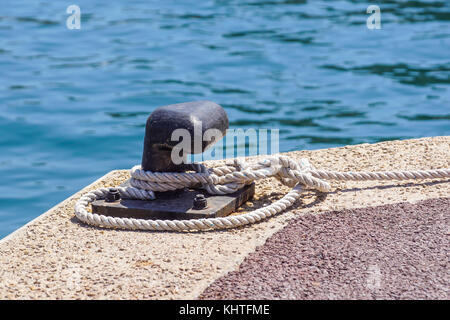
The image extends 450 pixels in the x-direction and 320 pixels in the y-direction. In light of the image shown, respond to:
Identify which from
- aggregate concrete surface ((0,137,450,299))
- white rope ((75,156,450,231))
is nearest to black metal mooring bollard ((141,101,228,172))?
white rope ((75,156,450,231))

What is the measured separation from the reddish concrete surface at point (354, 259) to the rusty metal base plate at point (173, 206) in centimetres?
42

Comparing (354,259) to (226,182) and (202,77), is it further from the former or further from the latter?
(202,77)

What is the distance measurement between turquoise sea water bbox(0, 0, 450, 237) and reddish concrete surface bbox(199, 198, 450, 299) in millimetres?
3268

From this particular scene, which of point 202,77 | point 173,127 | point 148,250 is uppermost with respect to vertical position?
point 173,127

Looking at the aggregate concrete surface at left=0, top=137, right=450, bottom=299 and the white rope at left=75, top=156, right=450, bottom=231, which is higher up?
the white rope at left=75, top=156, right=450, bottom=231

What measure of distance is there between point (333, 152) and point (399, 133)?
2.82 metres

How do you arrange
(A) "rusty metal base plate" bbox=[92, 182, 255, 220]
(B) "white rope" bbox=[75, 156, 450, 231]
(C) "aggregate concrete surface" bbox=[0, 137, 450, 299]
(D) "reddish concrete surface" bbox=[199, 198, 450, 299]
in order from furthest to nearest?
(A) "rusty metal base plate" bbox=[92, 182, 255, 220]
(B) "white rope" bbox=[75, 156, 450, 231]
(C) "aggregate concrete surface" bbox=[0, 137, 450, 299]
(D) "reddish concrete surface" bbox=[199, 198, 450, 299]

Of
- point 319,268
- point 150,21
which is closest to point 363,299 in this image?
point 319,268

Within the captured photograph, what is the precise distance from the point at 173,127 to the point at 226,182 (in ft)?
1.60

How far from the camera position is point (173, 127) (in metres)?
4.11

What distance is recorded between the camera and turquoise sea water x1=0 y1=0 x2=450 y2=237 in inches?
302

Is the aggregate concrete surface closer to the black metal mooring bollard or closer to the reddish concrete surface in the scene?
the reddish concrete surface

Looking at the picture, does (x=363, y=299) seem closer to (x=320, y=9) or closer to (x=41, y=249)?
(x=41, y=249)

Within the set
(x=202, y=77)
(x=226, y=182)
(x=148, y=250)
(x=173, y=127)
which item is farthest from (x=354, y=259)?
(x=202, y=77)
